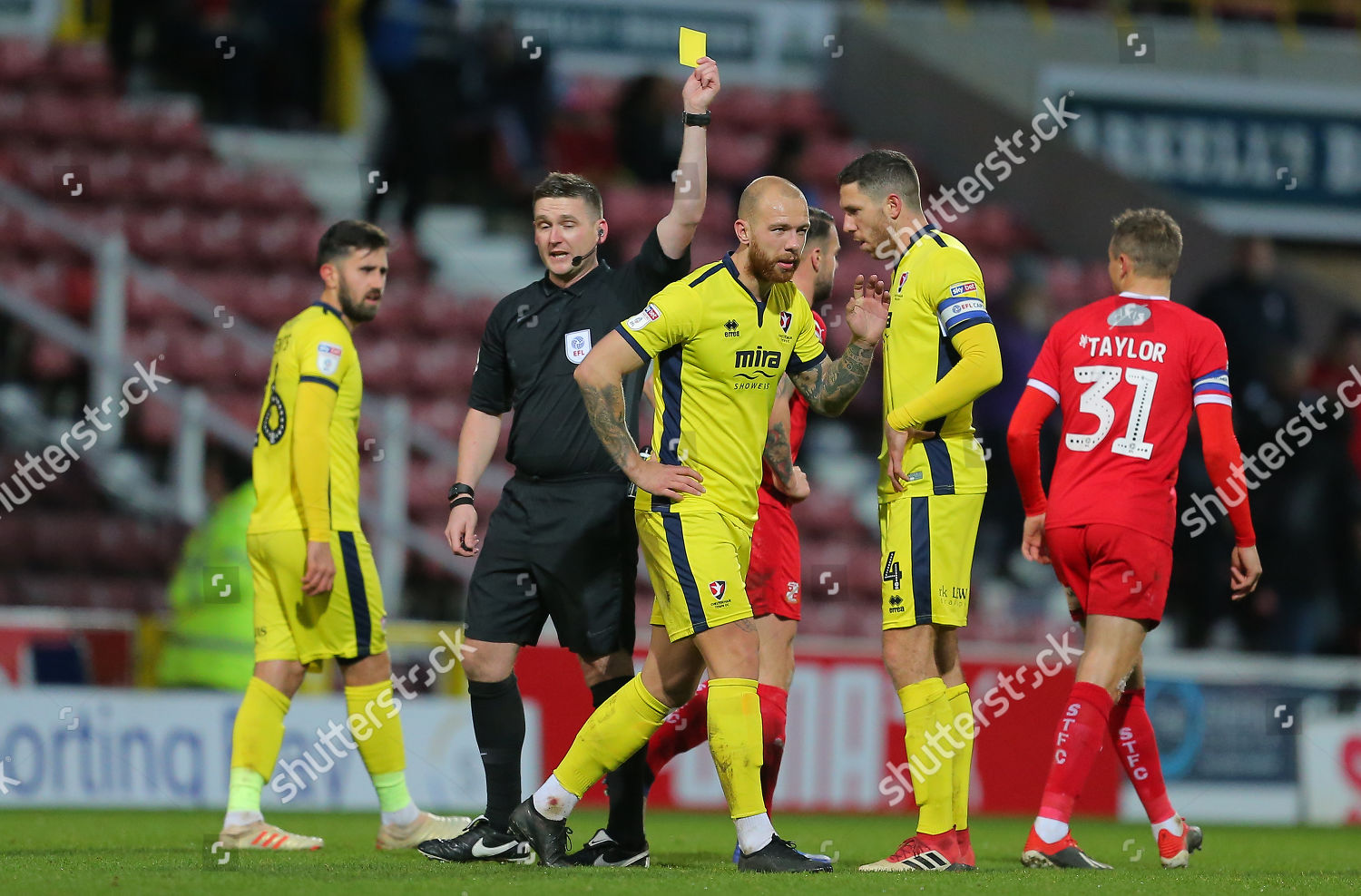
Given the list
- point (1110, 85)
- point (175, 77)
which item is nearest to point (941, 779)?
point (175, 77)

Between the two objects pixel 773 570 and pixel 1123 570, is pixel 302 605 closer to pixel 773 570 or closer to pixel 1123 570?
pixel 773 570

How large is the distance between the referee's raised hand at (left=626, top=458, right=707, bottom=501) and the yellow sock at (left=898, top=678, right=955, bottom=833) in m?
1.14

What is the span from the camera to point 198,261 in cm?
1465

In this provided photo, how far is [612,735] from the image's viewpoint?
19.5 feet

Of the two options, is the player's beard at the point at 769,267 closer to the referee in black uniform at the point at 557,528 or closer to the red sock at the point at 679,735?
the referee in black uniform at the point at 557,528

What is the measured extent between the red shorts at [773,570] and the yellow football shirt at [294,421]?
1.66 meters

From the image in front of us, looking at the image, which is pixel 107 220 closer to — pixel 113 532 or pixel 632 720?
pixel 113 532

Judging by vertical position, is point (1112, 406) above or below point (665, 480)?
above

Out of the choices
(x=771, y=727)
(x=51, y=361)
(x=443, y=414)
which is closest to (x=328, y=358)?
(x=771, y=727)

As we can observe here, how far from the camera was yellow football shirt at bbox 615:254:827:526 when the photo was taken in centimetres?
587

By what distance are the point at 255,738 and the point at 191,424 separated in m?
4.57

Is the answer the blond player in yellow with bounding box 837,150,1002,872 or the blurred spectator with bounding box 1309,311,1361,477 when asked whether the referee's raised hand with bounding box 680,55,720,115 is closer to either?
the blond player in yellow with bounding box 837,150,1002,872

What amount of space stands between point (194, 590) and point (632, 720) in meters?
5.00

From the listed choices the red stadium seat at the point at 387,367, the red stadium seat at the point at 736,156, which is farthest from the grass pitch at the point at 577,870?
the red stadium seat at the point at 736,156
